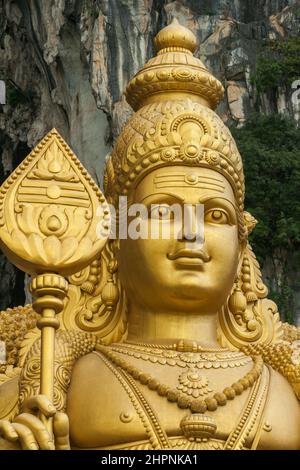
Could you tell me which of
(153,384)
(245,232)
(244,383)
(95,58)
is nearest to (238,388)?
(244,383)

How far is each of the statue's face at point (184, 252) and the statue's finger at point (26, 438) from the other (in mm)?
1327

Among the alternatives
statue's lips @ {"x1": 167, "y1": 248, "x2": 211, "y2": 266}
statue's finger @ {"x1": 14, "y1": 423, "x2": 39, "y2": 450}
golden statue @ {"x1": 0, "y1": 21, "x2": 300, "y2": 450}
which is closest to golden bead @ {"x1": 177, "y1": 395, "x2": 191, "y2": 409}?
golden statue @ {"x1": 0, "y1": 21, "x2": 300, "y2": 450}

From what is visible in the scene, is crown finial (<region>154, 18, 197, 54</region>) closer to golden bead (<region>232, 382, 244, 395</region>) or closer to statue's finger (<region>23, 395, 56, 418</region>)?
golden bead (<region>232, 382, 244, 395</region>)

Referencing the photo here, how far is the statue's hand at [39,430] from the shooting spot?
3748 mm

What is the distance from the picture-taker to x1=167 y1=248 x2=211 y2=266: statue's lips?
4.94 m

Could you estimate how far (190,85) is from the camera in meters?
5.43

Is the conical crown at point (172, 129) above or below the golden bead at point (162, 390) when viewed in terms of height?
above

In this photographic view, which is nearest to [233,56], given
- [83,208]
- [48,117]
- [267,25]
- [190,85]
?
[267,25]

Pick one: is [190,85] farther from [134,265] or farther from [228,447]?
[228,447]

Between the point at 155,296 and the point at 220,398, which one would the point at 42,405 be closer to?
the point at 220,398

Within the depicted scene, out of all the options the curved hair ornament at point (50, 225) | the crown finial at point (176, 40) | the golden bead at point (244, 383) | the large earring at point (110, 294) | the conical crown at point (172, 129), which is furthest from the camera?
the crown finial at point (176, 40)

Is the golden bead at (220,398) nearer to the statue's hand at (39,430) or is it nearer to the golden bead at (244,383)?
the golden bead at (244,383)

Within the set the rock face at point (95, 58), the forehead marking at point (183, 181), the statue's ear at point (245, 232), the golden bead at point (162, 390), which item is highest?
the rock face at point (95, 58)

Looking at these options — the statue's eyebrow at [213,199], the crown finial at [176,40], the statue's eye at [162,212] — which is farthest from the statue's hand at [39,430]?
the crown finial at [176,40]
